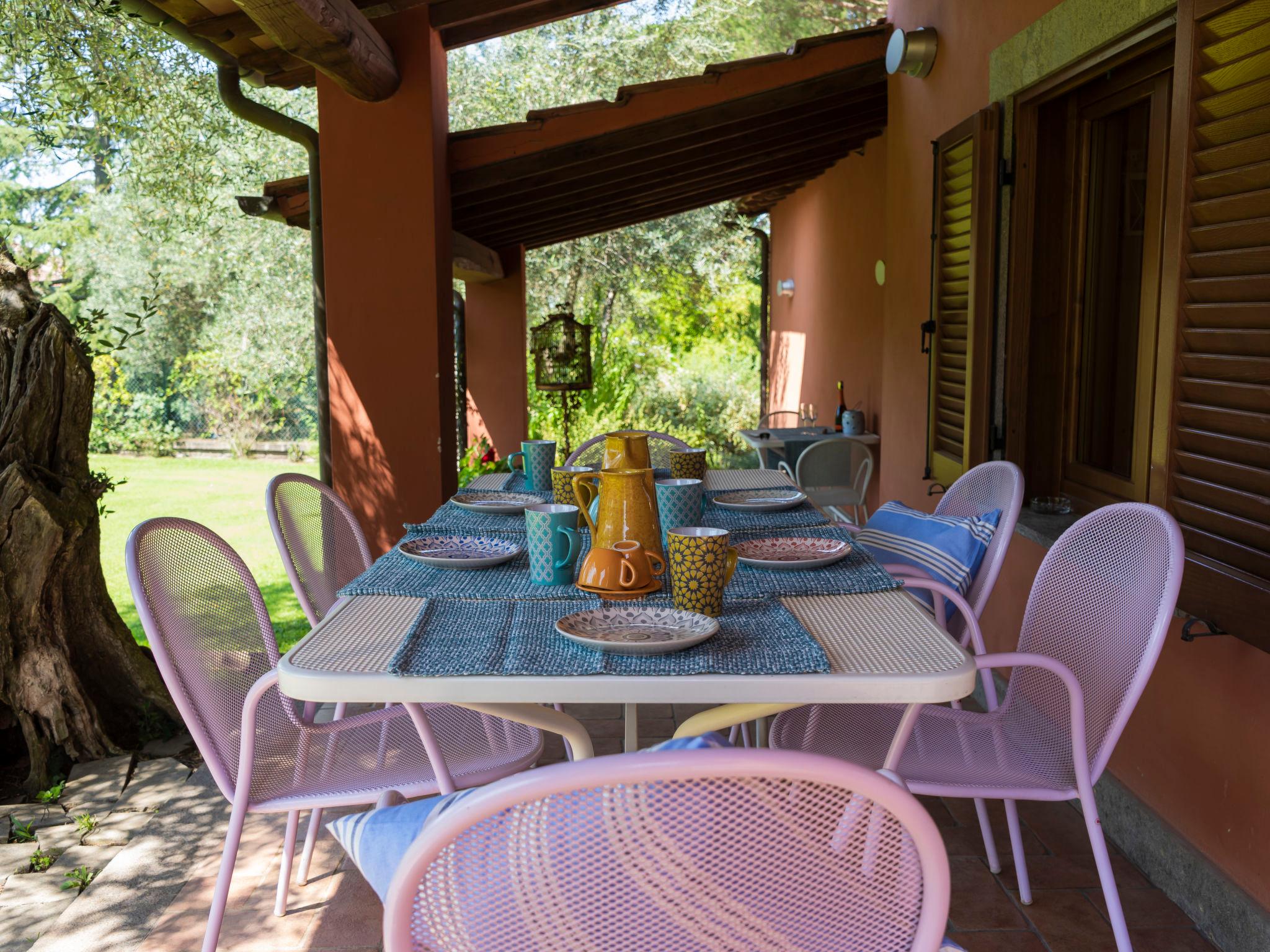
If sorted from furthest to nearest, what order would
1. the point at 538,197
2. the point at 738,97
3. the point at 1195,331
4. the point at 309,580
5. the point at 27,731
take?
the point at 538,197
the point at 738,97
the point at 27,731
the point at 309,580
the point at 1195,331

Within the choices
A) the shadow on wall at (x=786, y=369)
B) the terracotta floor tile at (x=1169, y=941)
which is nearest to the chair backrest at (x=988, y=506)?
the terracotta floor tile at (x=1169, y=941)

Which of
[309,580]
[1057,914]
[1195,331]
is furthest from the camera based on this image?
[309,580]

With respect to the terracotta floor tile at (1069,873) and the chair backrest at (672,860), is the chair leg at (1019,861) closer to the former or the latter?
the terracotta floor tile at (1069,873)

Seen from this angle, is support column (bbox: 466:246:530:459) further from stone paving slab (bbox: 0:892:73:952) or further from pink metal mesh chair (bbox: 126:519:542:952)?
pink metal mesh chair (bbox: 126:519:542:952)

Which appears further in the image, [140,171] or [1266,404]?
[140,171]

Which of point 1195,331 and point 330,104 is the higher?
point 330,104

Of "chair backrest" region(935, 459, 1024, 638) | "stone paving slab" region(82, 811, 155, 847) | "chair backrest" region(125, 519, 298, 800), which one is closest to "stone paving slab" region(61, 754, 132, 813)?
"stone paving slab" region(82, 811, 155, 847)

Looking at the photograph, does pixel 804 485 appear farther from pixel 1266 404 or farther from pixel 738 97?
pixel 1266 404

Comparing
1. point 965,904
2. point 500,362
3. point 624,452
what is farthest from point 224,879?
point 500,362

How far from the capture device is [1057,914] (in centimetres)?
228

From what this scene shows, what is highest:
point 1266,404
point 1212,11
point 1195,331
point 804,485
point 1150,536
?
point 1212,11

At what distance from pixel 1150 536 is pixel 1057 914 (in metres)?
0.91

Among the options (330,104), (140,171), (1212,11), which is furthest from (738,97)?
(1212,11)

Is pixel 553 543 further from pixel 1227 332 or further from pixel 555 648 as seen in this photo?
pixel 1227 332
